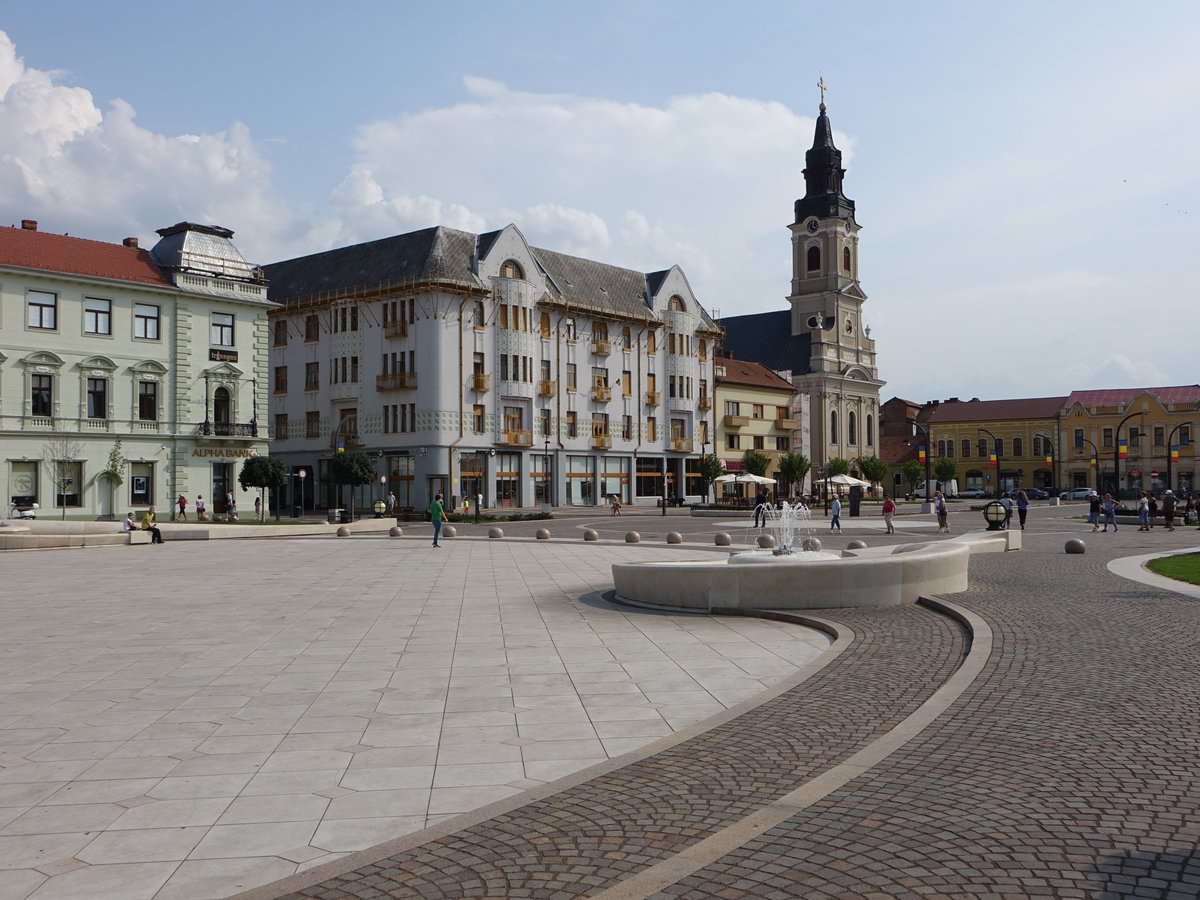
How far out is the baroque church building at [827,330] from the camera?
348 ft

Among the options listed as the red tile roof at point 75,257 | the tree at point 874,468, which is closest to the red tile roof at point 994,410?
the tree at point 874,468

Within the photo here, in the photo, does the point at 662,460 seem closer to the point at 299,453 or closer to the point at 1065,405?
the point at 299,453

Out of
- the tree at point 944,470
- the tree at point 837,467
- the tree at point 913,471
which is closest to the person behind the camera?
the tree at point 837,467

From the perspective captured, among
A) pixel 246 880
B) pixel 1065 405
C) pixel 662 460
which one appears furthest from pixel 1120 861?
pixel 1065 405

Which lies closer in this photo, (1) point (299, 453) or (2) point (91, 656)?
(2) point (91, 656)

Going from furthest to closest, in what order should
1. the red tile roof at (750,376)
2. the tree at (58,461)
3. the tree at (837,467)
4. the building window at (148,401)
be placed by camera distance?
the tree at (837,467) < the red tile roof at (750,376) < the building window at (148,401) < the tree at (58,461)

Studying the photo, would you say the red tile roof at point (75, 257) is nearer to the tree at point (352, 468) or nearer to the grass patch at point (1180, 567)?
the tree at point (352, 468)

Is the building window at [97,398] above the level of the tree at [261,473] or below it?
above

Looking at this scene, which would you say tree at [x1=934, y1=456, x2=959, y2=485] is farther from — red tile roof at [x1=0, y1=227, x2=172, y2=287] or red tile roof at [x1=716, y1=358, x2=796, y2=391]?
red tile roof at [x1=0, y1=227, x2=172, y2=287]

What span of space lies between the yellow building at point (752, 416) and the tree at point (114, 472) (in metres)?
48.5

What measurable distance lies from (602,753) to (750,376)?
292ft

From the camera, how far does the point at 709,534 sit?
39000 mm

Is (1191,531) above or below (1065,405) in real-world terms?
below

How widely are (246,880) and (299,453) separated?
68687mm
